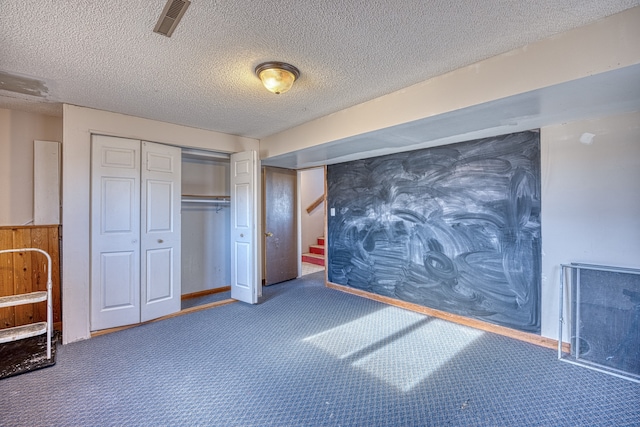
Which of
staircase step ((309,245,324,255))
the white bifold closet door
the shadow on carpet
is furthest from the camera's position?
staircase step ((309,245,324,255))

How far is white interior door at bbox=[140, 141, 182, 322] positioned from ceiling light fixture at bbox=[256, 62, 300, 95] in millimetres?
1882

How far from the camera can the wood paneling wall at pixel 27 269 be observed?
280cm

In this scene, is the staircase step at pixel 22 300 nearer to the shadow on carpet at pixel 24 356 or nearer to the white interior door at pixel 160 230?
the shadow on carpet at pixel 24 356

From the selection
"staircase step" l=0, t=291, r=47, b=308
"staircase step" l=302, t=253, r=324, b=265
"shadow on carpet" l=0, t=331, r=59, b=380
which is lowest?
"shadow on carpet" l=0, t=331, r=59, b=380

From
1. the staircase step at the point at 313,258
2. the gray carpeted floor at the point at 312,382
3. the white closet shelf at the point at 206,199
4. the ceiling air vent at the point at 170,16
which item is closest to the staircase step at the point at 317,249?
the staircase step at the point at 313,258

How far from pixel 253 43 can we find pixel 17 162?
2969 millimetres

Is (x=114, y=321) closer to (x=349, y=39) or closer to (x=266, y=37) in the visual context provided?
(x=266, y=37)

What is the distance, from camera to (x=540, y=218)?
2.68 m

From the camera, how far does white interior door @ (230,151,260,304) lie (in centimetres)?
374

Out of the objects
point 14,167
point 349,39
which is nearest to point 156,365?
point 14,167

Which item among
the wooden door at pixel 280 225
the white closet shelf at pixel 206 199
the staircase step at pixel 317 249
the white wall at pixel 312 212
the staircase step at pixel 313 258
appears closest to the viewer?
the white closet shelf at pixel 206 199

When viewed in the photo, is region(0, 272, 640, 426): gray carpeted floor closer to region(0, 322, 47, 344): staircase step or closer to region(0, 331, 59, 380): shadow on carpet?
region(0, 331, 59, 380): shadow on carpet

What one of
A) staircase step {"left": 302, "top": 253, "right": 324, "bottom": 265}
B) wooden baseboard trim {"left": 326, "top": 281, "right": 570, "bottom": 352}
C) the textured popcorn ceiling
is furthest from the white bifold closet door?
staircase step {"left": 302, "top": 253, "right": 324, "bottom": 265}

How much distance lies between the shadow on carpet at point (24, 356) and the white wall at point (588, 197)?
4377mm
